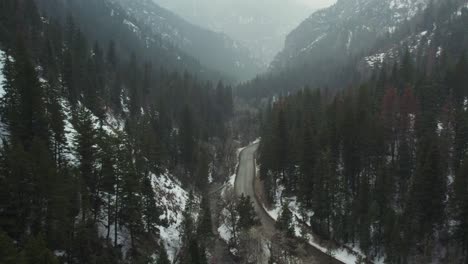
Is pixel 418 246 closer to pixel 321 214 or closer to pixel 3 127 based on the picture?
pixel 321 214

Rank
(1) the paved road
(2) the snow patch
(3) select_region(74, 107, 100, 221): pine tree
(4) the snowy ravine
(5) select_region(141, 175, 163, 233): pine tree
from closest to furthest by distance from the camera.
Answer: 1. (3) select_region(74, 107, 100, 221): pine tree
2. (5) select_region(141, 175, 163, 233): pine tree
3. (2) the snow patch
4. (1) the paved road
5. (4) the snowy ravine

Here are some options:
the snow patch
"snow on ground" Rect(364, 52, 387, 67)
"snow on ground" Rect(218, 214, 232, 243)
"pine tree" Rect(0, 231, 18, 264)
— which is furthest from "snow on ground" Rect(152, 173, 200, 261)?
"snow on ground" Rect(364, 52, 387, 67)

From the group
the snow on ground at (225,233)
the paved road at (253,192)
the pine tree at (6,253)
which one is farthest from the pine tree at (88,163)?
the paved road at (253,192)

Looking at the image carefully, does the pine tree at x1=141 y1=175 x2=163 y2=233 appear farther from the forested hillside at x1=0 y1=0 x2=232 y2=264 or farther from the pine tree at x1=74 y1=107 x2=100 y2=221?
the pine tree at x1=74 y1=107 x2=100 y2=221

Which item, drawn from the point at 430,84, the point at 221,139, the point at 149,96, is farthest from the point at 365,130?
the point at 149,96

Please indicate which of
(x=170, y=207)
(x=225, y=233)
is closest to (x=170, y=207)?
(x=170, y=207)

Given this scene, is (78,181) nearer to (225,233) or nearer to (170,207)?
(170,207)
